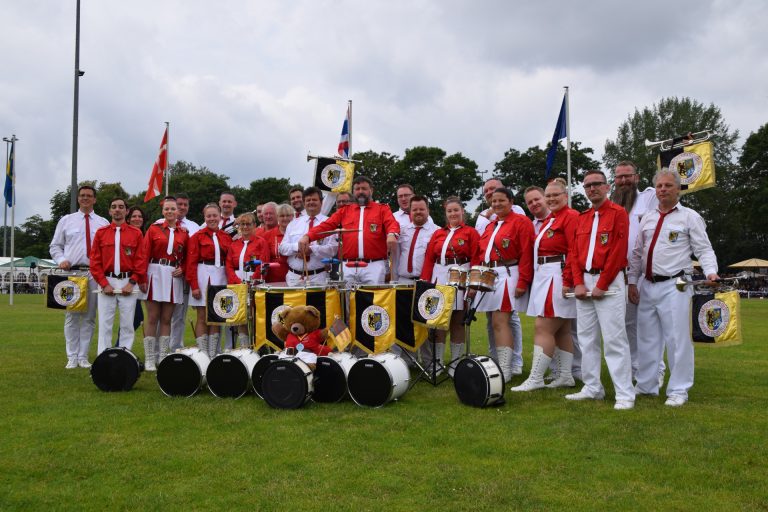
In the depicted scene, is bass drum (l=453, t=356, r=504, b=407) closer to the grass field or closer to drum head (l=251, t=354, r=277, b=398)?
the grass field

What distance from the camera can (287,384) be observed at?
641 cm

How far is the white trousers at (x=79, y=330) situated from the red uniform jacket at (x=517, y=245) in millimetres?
5824

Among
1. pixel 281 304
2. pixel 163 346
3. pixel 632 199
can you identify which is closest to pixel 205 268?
pixel 163 346

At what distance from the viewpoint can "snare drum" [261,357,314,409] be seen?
635 centimetres

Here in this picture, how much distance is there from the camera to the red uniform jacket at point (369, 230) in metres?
8.22

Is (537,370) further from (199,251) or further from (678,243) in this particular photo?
(199,251)

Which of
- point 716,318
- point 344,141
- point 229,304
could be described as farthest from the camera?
point 344,141

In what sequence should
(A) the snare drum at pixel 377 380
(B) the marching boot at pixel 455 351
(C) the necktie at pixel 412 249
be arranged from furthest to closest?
(C) the necktie at pixel 412 249 → (B) the marching boot at pixel 455 351 → (A) the snare drum at pixel 377 380

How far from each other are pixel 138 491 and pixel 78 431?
1830 mm

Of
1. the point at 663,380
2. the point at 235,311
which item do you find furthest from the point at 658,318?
the point at 235,311

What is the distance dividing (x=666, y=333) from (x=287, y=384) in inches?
153

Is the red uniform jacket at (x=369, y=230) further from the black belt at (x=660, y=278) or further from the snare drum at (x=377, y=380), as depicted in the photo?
the black belt at (x=660, y=278)

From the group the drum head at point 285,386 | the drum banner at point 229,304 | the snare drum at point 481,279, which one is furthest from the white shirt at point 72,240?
the snare drum at point 481,279

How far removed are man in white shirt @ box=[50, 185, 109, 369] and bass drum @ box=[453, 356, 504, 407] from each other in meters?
5.69
